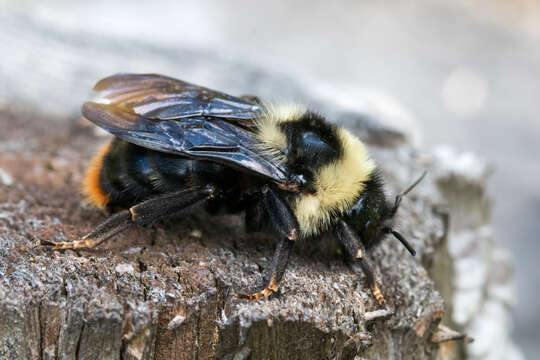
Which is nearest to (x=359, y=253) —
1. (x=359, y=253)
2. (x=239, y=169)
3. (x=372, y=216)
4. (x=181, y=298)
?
(x=359, y=253)

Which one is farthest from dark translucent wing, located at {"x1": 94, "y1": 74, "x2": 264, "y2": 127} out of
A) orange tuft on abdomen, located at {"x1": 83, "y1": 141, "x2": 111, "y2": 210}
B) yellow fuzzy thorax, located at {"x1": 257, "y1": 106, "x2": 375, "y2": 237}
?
orange tuft on abdomen, located at {"x1": 83, "y1": 141, "x2": 111, "y2": 210}

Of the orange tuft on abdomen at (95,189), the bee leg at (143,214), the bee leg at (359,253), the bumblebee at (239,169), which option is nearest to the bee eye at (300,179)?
the bumblebee at (239,169)

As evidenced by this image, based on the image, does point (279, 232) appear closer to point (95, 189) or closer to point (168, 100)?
point (168, 100)

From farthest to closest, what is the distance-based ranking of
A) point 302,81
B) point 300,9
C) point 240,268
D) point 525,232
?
point 300,9
point 525,232
point 302,81
point 240,268

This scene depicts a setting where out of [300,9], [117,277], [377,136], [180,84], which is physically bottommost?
[117,277]

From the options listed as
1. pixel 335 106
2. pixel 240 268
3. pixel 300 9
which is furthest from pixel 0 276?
pixel 300 9

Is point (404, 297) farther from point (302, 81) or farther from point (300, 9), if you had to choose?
Answer: point (300, 9)
